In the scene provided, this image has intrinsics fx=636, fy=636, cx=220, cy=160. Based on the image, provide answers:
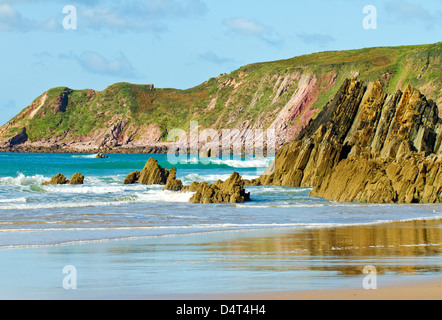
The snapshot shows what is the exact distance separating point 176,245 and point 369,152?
2410 centimetres

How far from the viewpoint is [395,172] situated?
102ft

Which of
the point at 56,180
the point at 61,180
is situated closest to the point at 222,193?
the point at 56,180

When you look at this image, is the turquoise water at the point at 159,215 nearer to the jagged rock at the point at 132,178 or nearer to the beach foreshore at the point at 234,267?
the beach foreshore at the point at 234,267

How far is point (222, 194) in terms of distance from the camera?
1194 inches

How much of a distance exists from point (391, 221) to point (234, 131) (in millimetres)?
131220

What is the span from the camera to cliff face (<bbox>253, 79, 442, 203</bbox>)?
30312mm

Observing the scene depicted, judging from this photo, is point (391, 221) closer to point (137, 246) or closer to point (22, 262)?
point (137, 246)

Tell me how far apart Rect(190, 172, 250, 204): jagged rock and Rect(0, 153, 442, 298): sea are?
0.67m

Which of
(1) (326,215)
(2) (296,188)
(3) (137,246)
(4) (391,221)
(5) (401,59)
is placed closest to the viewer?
(3) (137,246)

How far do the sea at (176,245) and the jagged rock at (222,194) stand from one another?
67cm

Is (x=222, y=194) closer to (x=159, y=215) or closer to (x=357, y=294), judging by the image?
(x=159, y=215)

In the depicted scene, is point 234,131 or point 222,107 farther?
point 222,107

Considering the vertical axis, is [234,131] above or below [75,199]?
above

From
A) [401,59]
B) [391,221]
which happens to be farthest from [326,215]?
[401,59]
